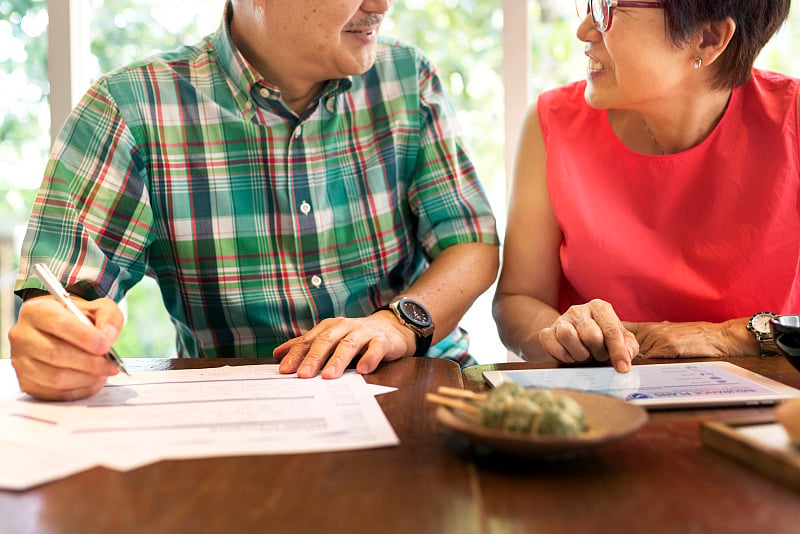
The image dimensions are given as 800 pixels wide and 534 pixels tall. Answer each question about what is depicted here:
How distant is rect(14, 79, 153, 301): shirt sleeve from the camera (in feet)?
4.87

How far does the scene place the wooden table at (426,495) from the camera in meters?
0.65

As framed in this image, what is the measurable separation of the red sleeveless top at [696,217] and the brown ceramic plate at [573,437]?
2.91 feet

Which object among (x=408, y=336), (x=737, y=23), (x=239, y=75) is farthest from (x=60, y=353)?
(x=737, y=23)

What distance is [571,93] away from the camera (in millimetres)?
1874

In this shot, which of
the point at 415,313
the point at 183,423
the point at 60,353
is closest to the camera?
the point at 183,423

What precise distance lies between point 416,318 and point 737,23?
2.79ft

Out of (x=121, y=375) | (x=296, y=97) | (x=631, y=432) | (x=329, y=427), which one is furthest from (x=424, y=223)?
(x=631, y=432)

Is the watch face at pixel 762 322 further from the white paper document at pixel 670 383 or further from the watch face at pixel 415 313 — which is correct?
the watch face at pixel 415 313

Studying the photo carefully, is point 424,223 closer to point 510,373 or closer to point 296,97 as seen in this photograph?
point 296,97

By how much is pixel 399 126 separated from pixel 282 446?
108 centimetres

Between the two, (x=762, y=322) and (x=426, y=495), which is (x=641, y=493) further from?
(x=762, y=322)

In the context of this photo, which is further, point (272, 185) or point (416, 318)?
point (272, 185)

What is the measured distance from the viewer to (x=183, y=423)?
3.06 ft

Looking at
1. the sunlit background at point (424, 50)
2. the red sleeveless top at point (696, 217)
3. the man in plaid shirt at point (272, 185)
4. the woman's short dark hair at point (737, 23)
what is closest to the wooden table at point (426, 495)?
the man in plaid shirt at point (272, 185)
